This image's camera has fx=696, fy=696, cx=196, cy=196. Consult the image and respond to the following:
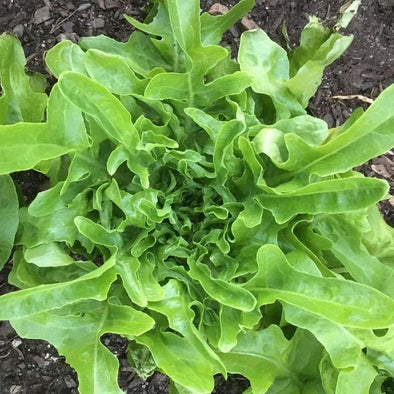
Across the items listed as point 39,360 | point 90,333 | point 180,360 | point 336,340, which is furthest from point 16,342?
point 336,340

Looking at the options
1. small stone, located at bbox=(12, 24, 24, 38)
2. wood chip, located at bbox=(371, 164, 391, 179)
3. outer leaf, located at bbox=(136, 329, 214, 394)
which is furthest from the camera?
wood chip, located at bbox=(371, 164, 391, 179)

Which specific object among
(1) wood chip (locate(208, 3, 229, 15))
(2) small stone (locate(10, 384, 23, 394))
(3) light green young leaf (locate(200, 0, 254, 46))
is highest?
(3) light green young leaf (locate(200, 0, 254, 46))

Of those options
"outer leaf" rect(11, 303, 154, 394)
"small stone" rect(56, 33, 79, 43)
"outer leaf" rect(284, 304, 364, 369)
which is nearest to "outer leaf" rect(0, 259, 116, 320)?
"outer leaf" rect(11, 303, 154, 394)

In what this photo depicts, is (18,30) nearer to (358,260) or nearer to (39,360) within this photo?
(39,360)

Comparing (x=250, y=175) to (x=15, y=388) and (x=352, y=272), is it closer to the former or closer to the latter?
(x=352, y=272)

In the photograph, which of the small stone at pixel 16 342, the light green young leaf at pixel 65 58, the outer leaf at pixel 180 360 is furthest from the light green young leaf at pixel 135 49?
the small stone at pixel 16 342

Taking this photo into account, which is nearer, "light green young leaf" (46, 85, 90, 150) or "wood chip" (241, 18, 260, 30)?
"light green young leaf" (46, 85, 90, 150)

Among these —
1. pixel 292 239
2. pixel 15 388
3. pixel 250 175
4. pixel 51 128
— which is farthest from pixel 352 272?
pixel 15 388

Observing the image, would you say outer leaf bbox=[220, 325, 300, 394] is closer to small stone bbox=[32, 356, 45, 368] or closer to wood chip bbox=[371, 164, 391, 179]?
small stone bbox=[32, 356, 45, 368]

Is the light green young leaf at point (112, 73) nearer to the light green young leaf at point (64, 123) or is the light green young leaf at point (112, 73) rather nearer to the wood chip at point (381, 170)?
the light green young leaf at point (64, 123)
